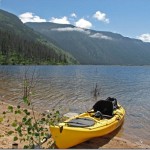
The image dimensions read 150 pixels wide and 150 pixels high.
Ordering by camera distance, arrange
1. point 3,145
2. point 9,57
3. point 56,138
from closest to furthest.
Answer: point 3,145
point 56,138
point 9,57

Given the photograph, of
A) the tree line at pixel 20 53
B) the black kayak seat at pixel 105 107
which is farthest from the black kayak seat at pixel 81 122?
the tree line at pixel 20 53

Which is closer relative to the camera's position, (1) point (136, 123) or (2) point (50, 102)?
(1) point (136, 123)

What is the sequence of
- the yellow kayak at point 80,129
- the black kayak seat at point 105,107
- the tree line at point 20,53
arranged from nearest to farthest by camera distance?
1. the yellow kayak at point 80,129
2. the black kayak seat at point 105,107
3. the tree line at point 20,53

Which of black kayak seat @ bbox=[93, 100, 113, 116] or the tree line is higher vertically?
the tree line

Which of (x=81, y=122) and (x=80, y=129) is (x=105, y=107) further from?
(x=80, y=129)

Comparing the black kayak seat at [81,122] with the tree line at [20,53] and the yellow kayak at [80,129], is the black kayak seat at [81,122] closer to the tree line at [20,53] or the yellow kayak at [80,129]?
the yellow kayak at [80,129]

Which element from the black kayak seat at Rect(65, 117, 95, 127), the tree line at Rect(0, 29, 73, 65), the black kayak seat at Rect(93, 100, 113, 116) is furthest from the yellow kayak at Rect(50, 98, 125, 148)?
the tree line at Rect(0, 29, 73, 65)

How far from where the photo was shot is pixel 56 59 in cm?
19938

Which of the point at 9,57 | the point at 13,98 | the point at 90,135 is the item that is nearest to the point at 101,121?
the point at 90,135

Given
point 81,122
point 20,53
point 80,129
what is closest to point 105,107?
point 81,122

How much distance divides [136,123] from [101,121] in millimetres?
7009

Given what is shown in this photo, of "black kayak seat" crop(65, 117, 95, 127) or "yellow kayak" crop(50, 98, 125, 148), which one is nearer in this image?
"yellow kayak" crop(50, 98, 125, 148)

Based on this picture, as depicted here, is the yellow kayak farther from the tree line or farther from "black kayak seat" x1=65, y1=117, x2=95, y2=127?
the tree line

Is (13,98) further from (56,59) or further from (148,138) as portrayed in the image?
(56,59)
